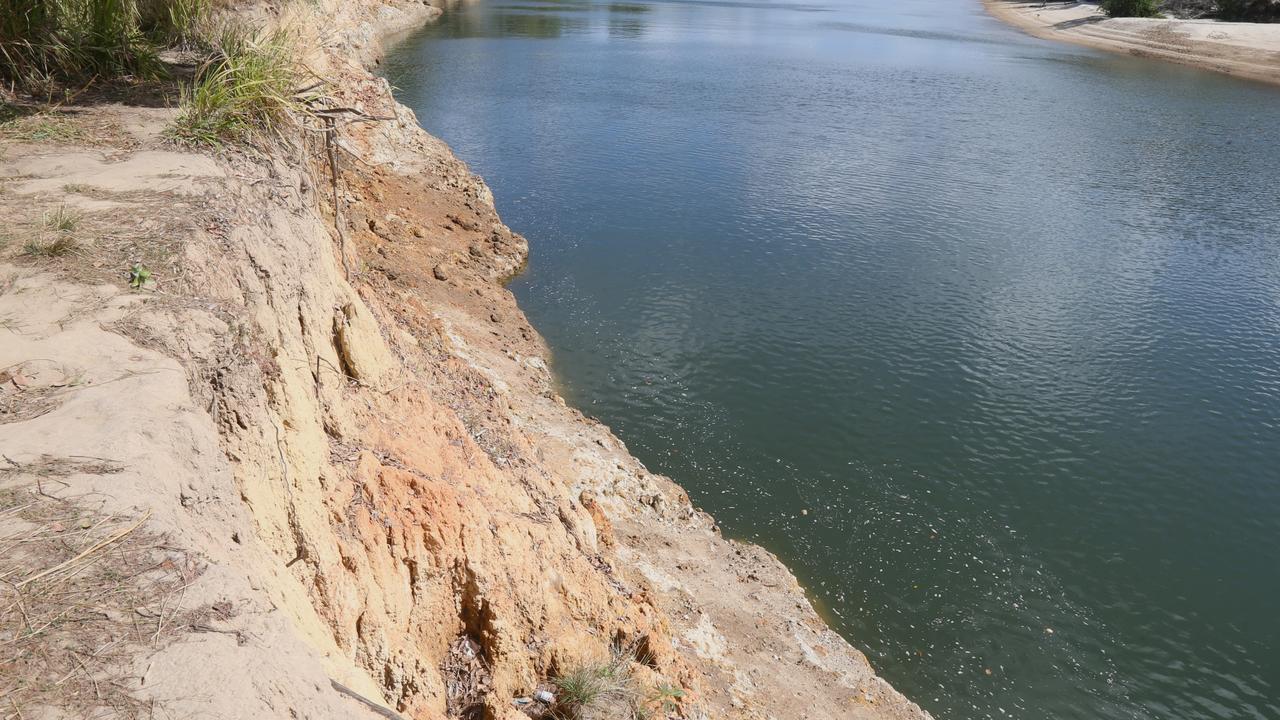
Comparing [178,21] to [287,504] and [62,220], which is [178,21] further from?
[287,504]

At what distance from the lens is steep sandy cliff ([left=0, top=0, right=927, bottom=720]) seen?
160 inches

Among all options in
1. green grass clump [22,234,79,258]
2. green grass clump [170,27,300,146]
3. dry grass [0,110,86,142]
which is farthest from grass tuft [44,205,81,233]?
dry grass [0,110,86,142]

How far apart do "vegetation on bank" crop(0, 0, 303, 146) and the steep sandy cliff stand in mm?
893

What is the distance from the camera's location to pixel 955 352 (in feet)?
78.2

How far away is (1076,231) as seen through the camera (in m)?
32.2

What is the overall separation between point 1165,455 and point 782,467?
9.35 metres

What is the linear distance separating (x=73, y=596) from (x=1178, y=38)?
3784 inches

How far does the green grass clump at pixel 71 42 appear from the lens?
10766 mm

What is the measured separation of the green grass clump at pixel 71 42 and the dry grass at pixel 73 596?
28.5 feet

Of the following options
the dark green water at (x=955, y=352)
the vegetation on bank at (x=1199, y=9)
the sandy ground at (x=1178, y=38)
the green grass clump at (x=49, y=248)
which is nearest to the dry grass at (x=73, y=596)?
the green grass clump at (x=49, y=248)

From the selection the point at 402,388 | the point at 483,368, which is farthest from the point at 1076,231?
the point at 402,388

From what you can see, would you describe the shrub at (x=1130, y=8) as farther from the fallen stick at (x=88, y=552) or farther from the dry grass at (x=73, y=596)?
the dry grass at (x=73, y=596)

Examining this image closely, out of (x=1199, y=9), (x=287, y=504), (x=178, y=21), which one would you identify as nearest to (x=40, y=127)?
(x=178, y=21)

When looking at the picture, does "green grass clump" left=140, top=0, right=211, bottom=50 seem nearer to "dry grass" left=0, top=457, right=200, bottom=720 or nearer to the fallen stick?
"dry grass" left=0, top=457, right=200, bottom=720
